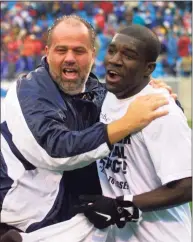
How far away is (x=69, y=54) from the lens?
3.23 meters

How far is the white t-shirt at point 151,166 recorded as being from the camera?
9.59 ft

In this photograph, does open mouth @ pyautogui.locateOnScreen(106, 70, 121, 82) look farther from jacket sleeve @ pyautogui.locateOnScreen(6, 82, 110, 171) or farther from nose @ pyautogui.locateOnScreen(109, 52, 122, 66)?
jacket sleeve @ pyautogui.locateOnScreen(6, 82, 110, 171)

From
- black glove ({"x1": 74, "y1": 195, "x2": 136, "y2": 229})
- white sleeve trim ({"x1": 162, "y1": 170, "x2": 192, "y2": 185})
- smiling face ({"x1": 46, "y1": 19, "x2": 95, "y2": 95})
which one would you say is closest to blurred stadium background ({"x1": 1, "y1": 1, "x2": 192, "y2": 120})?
smiling face ({"x1": 46, "y1": 19, "x2": 95, "y2": 95})

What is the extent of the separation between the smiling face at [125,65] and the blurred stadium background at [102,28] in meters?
14.3

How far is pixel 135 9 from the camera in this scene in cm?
2292

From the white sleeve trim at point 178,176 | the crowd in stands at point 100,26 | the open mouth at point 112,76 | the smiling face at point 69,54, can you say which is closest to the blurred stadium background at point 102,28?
the crowd in stands at point 100,26

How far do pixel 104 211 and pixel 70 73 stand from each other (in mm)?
799

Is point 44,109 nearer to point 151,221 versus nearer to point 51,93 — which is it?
point 51,93

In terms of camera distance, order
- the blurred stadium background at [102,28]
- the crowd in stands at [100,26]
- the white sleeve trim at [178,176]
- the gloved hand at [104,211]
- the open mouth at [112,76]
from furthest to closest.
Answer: the crowd in stands at [100,26] < the blurred stadium background at [102,28] < the open mouth at [112,76] < the gloved hand at [104,211] < the white sleeve trim at [178,176]

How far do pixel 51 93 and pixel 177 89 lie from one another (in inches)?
566

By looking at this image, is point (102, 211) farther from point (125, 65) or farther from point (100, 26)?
point (100, 26)

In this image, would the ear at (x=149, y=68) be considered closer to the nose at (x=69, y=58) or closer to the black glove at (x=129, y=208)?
the nose at (x=69, y=58)

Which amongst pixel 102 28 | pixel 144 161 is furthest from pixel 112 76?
pixel 102 28

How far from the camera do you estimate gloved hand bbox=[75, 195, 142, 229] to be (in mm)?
3031
